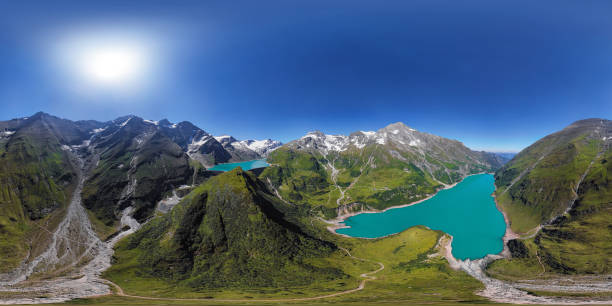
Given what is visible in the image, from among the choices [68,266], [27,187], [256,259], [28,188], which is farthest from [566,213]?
[27,187]

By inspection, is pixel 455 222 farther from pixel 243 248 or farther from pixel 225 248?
pixel 225 248

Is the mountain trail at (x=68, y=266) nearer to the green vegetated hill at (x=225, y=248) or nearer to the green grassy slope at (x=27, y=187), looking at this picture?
the green grassy slope at (x=27, y=187)

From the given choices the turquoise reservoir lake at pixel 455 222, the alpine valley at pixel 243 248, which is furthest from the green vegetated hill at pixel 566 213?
the turquoise reservoir lake at pixel 455 222

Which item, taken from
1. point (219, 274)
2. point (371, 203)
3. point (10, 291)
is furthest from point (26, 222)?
point (371, 203)

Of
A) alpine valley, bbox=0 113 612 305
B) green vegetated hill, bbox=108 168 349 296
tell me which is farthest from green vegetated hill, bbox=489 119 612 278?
green vegetated hill, bbox=108 168 349 296

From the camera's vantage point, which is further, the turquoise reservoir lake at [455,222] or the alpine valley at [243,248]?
the turquoise reservoir lake at [455,222]

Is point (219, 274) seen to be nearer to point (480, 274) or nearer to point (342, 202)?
point (480, 274)

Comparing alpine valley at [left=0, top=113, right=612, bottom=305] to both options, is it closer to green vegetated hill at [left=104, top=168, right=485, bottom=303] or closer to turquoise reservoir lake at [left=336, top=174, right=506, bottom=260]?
green vegetated hill at [left=104, top=168, right=485, bottom=303]
